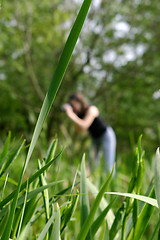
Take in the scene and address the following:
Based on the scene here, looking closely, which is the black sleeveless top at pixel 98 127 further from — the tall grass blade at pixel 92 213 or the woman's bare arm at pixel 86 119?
the tall grass blade at pixel 92 213

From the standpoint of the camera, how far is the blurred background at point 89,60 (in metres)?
4.57

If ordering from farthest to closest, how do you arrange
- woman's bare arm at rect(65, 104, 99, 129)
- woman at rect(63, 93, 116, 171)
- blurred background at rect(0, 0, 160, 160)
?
blurred background at rect(0, 0, 160, 160) < woman at rect(63, 93, 116, 171) < woman's bare arm at rect(65, 104, 99, 129)

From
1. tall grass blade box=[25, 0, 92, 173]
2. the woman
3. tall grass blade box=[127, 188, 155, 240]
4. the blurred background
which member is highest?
the blurred background

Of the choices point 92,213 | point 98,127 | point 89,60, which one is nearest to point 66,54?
point 92,213

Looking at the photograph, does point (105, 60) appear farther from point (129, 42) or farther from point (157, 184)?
point (157, 184)

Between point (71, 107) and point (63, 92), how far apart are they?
176 cm

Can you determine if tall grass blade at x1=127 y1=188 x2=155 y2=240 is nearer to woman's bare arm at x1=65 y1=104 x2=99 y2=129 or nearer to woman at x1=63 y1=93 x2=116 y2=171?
woman's bare arm at x1=65 y1=104 x2=99 y2=129

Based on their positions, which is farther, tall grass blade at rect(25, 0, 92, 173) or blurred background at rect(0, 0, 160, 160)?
blurred background at rect(0, 0, 160, 160)

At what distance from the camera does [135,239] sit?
13.5 inches

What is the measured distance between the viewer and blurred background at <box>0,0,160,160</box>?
4.57 metres

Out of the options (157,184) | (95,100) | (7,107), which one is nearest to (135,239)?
(157,184)

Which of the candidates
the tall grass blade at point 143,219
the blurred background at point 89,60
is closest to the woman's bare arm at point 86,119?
the blurred background at point 89,60

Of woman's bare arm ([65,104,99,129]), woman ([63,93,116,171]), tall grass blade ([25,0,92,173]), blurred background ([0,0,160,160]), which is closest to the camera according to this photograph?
tall grass blade ([25,0,92,173])

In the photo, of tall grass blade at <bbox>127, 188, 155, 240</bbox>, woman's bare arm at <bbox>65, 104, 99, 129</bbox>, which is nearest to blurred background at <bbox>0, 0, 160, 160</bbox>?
woman's bare arm at <bbox>65, 104, 99, 129</bbox>
